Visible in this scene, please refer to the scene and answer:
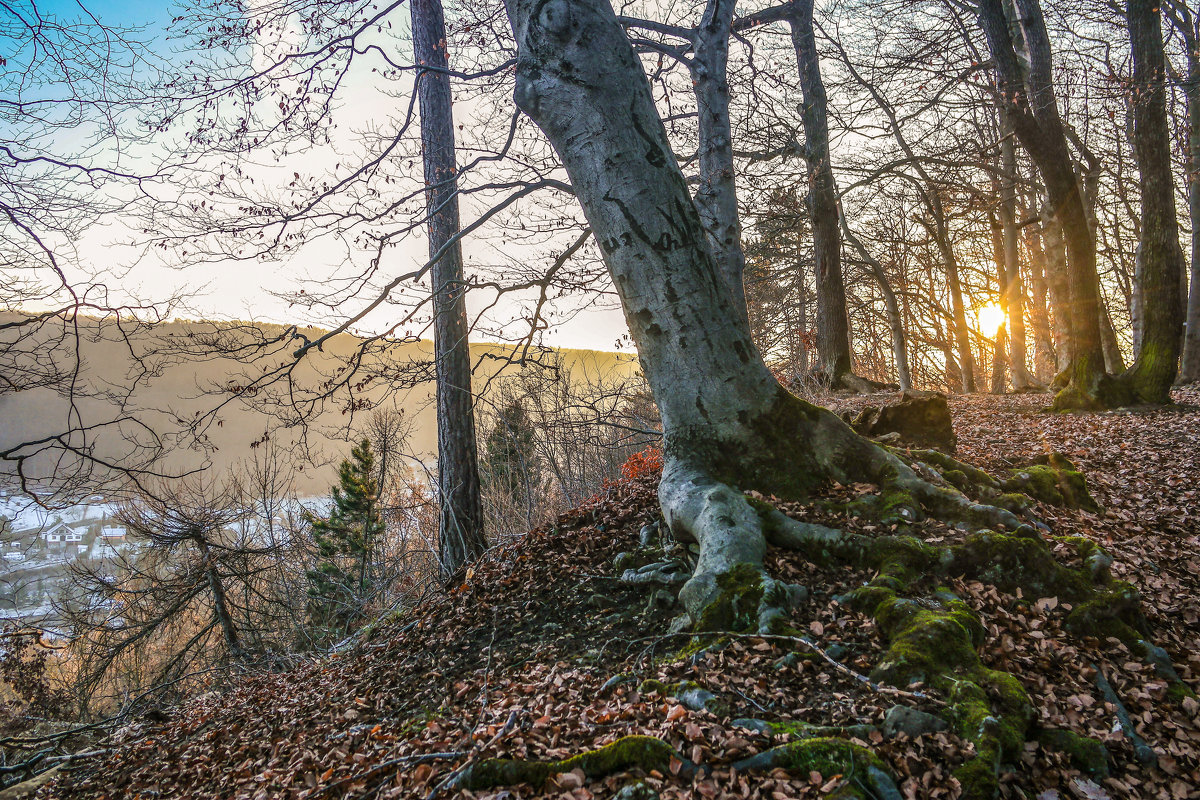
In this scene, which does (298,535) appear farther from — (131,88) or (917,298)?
(917,298)

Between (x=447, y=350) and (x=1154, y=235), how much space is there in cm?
1070

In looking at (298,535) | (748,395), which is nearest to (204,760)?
(748,395)

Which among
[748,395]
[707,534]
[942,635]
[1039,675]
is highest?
[748,395]

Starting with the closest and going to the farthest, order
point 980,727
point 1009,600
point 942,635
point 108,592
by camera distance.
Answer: point 980,727, point 942,635, point 1009,600, point 108,592

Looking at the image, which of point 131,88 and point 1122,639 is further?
point 131,88

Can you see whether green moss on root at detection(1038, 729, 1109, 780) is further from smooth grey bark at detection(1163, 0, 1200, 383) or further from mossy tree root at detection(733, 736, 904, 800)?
smooth grey bark at detection(1163, 0, 1200, 383)

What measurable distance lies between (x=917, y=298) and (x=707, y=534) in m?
17.3

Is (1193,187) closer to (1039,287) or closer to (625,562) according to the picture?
(1039,287)

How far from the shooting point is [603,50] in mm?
4168

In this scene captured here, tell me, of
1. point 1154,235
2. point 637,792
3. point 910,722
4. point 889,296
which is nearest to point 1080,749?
point 910,722

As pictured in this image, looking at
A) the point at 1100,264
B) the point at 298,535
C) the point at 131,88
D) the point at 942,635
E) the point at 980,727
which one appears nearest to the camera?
the point at 980,727

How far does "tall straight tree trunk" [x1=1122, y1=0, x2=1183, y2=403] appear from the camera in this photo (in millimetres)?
8609

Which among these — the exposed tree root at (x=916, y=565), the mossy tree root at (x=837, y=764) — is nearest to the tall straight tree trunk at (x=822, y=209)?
the exposed tree root at (x=916, y=565)

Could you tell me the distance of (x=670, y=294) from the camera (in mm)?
4258
